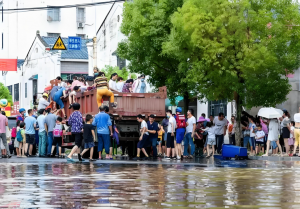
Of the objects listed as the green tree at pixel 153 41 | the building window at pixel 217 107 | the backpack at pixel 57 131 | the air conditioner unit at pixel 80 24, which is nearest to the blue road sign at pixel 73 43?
the building window at pixel 217 107

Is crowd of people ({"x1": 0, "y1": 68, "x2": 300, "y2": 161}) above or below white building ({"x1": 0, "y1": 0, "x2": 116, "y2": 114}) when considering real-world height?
below

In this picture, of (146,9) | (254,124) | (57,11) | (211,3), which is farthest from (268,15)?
(57,11)

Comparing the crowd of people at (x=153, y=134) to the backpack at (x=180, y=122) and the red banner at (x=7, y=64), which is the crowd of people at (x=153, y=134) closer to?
the backpack at (x=180, y=122)

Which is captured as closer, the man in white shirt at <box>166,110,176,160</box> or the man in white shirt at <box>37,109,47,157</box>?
the man in white shirt at <box>166,110,176,160</box>

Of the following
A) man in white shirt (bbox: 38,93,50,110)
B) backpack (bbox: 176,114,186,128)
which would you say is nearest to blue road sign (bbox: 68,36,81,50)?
man in white shirt (bbox: 38,93,50,110)

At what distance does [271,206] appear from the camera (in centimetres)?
834

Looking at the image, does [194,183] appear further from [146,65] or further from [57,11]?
[57,11]

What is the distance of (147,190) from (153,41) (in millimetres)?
20329

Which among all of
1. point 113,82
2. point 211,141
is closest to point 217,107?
point 211,141

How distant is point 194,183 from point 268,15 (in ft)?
49.6

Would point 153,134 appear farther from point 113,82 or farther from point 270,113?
point 270,113

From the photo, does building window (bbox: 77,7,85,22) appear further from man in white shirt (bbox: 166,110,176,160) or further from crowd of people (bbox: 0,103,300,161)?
man in white shirt (bbox: 166,110,176,160)

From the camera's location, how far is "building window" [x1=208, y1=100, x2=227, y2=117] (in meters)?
35.9

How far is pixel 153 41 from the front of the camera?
30.2 meters
